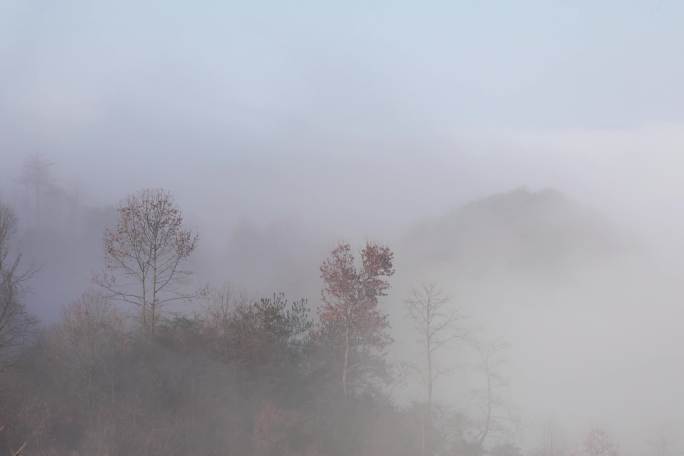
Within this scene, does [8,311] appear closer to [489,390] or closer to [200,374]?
[200,374]

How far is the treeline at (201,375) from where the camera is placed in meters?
16.5

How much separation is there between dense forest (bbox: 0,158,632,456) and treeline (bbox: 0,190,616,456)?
0.19 feet

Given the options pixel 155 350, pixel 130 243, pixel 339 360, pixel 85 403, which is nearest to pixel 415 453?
pixel 339 360

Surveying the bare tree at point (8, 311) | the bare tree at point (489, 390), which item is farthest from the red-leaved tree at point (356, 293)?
the bare tree at point (8, 311)

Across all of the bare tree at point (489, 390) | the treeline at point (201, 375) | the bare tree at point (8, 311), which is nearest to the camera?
the treeline at point (201, 375)

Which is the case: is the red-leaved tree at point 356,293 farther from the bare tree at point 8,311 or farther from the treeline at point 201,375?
the bare tree at point 8,311

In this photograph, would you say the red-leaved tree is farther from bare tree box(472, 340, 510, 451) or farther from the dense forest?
bare tree box(472, 340, 510, 451)

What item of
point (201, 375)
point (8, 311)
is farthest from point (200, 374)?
point (8, 311)

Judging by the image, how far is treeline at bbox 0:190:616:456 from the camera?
54.1ft

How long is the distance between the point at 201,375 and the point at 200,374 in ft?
0.21

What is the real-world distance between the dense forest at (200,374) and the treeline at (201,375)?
0.06 m

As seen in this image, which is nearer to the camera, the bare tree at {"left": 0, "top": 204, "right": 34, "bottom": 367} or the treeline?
the treeline

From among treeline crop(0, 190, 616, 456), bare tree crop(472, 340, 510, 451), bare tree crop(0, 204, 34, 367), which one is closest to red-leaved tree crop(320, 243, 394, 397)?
treeline crop(0, 190, 616, 456)

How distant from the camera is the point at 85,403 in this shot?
17422 millimetres
